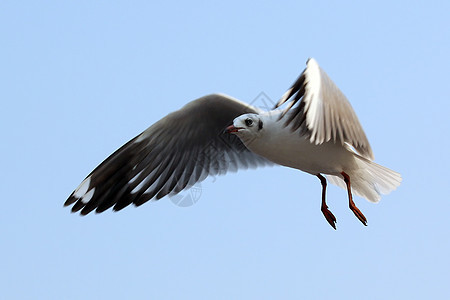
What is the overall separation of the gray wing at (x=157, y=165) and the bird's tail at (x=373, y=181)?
95 centimetres

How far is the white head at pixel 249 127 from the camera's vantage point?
4309 millimetres

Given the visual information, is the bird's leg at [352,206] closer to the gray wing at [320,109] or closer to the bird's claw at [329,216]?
the bird's claw at [329,216]

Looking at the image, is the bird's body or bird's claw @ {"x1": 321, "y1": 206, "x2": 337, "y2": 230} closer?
the bird's body

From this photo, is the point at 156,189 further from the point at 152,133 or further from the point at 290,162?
the point at 290,162

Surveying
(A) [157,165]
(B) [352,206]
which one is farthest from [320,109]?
(A) [157,165]

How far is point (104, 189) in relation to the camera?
5.38 m

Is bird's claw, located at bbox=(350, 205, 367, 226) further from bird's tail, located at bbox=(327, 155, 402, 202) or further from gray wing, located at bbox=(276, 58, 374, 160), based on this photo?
gray wing, located at bbox=(276, 58, 374, 160)

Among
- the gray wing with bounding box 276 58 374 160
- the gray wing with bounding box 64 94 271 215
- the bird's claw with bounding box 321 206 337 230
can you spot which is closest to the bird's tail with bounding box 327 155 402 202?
the bird's claw with bounding box 321 206 337 230

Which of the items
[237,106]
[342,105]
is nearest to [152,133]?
[237,106]

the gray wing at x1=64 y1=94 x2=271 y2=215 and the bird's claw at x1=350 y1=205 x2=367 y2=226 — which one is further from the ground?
the gray wing at x1=64 y1=94 x2=271 y2=215

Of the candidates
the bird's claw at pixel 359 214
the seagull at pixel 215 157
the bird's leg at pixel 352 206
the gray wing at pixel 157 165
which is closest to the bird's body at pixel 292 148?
the seagull at pixel 215 157

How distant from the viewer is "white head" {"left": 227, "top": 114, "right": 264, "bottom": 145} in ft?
14.1

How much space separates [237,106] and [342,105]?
1.28 m

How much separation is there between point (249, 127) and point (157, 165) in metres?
1.29
